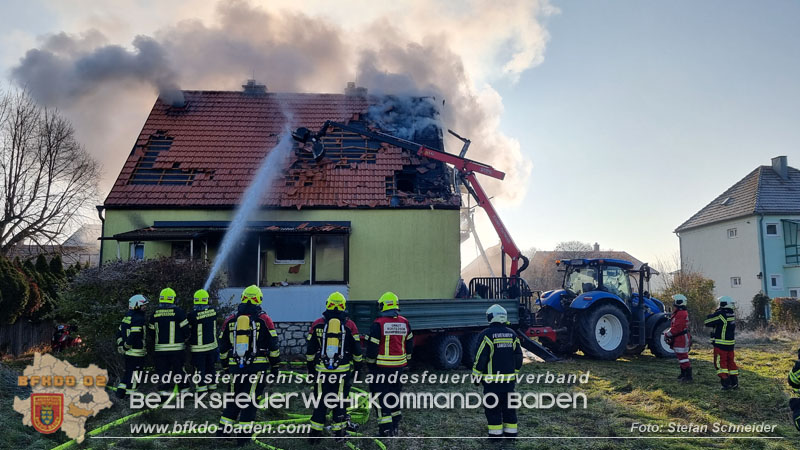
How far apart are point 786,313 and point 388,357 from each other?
58.4ft

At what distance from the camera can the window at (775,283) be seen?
24.0m

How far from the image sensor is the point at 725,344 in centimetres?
840

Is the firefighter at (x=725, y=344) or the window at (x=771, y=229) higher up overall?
the window at (x=771, y=229)

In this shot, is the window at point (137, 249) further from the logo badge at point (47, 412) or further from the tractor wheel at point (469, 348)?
the tractor wheel at point (469, 348)

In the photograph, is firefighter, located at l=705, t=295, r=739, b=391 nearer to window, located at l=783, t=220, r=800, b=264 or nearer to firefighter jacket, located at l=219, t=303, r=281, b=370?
firefighter jacket, located at l=219, t=303, r=281, b=370

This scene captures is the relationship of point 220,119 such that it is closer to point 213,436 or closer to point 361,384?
point 361,384

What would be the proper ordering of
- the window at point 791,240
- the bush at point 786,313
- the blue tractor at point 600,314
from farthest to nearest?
the window at point 791,240 → the bush at point 786,313 → the blue tractor at point 600,314

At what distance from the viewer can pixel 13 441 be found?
5672mm

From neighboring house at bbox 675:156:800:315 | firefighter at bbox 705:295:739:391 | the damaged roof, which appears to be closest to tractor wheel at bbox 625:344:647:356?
firefighter at bbox 705:295:739:391

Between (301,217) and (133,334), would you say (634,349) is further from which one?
(133,334)

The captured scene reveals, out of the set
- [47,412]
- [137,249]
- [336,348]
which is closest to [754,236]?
[336,348]

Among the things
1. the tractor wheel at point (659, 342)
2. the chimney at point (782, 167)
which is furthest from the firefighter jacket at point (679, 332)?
the chimney at point (782, 167)

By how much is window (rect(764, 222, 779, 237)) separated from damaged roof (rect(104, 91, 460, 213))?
18809mm

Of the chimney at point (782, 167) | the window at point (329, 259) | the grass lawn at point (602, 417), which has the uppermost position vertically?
the chimney at point (782, 167)
